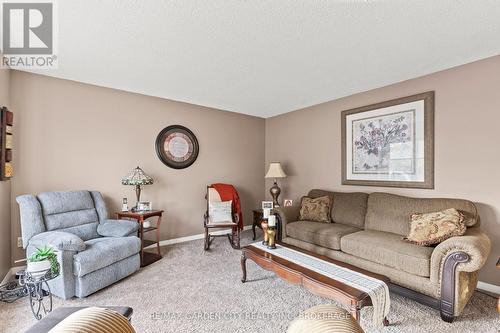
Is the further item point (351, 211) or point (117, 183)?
point (117, 183)

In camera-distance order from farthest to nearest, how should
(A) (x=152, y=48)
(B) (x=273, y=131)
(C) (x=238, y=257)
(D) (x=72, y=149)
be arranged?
1. (B) (x=273, y=131)
2. (C) (x=238, y=257)
3. (D) (x=72, y=149)
4. (A) (x=152, y=48)

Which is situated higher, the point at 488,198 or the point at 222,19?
the point at 222,19

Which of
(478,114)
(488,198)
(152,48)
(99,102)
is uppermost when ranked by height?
(152,48)

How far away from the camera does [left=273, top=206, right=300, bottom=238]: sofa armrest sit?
11.7ft

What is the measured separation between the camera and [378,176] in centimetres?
346

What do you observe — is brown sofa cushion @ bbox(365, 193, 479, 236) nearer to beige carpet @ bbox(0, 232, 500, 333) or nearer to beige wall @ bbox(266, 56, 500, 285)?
beige wall @ bbox(266, 56, 500, 285)

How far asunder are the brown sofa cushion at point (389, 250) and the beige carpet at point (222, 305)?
350 millimetres

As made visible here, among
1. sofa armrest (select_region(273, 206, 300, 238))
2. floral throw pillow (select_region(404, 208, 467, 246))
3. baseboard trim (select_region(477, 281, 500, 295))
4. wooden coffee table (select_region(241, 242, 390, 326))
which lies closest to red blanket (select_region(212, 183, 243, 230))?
sofa armrest (select_region(273, 206, 300, 238))

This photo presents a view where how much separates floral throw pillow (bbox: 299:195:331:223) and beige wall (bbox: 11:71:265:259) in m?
1.63

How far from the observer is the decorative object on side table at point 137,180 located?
339cm

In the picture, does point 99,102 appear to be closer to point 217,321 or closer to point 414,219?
point 217,321

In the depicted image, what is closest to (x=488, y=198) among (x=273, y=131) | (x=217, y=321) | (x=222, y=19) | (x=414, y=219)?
(x=414, y=219)

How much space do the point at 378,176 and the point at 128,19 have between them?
11.1 feet

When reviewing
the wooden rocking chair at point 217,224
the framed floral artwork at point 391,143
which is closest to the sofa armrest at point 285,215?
the wooden rocking chair at point 217,224
